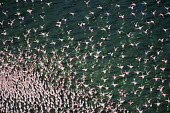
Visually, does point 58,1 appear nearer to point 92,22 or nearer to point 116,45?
point 92,22

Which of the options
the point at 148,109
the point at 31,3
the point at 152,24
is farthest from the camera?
the point at 31,3

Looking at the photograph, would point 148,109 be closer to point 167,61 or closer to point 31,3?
point 167,61

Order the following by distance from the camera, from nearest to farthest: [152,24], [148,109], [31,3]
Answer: [148,109]
[152,24]
[31,3]

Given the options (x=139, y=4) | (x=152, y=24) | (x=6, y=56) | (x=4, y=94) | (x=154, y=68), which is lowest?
(x=4, y=94)

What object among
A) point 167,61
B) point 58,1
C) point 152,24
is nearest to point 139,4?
point 152,24

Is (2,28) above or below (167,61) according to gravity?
above

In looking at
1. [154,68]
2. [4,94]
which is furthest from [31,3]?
[154,68]

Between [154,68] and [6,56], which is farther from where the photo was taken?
[6,56]
